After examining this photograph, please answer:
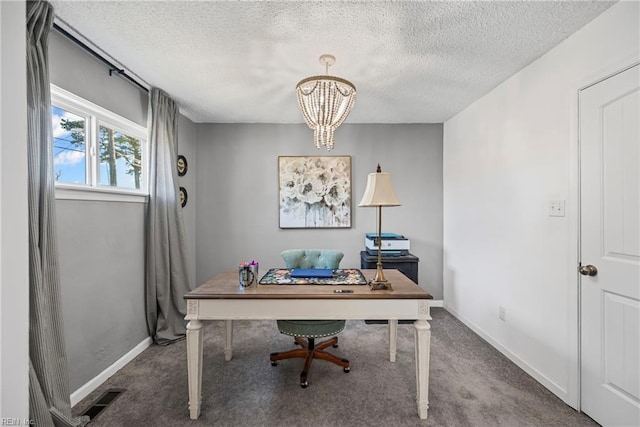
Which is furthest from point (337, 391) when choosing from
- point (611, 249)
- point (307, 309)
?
point (611, 249)

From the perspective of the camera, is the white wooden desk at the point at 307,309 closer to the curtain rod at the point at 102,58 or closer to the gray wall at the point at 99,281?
the gray wall at the point at 99,281

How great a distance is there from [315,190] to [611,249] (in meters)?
2.76

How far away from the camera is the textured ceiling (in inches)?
65.2

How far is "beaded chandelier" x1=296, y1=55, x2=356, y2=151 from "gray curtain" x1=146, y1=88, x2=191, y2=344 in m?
1.60

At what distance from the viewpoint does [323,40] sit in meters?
1.94

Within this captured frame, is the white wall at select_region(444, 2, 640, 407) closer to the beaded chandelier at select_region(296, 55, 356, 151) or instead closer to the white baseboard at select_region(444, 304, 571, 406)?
the white baseboard at select_region(444, 304, 571, 406)

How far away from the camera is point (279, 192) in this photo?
3.80 m

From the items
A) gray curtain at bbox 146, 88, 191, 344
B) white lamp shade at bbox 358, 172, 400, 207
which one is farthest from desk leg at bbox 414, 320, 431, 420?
gray curtain at bbox 146, 88, 191, 344

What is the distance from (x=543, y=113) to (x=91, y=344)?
3631mm

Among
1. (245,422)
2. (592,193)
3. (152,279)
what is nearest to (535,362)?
(592,193)

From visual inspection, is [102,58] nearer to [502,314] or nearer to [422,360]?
[422,360]

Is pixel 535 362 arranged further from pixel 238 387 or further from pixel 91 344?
pixel 91 344

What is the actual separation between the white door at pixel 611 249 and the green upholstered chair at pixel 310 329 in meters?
1.53

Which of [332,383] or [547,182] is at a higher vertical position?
[547,182]
